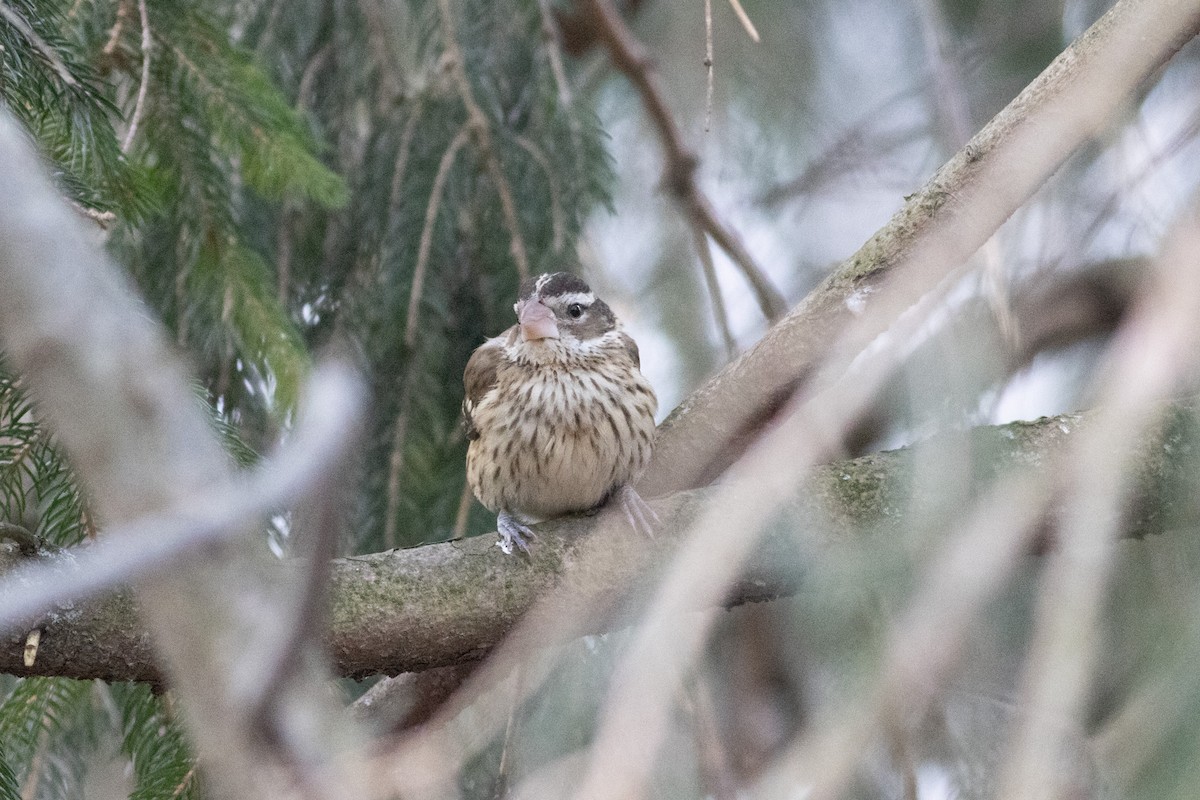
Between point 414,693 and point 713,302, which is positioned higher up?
point 713,302

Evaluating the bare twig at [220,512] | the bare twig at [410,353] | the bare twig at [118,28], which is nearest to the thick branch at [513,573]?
the bare twig at [410,353]

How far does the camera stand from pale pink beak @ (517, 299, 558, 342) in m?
3.05

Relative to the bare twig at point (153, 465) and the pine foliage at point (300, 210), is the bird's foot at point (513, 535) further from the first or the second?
the bare twig at point (153, 465)

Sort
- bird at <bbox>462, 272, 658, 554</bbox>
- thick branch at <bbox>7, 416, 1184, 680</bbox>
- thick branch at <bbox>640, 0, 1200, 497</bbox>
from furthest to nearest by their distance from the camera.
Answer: bird at <bbox>462, 272, 658, 554</bbox> → thick branch at <bbox>7, 416, 1184, 680</bbox> → thick branch at <bbox>640, 0, 1200, 497</bbox>

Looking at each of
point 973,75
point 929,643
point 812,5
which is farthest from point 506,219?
point 929,643

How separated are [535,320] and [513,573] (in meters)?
0.74

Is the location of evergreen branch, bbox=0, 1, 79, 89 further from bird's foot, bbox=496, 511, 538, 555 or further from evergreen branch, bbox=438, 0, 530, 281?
evergreen branch, bbox=438, 0, 530, 281

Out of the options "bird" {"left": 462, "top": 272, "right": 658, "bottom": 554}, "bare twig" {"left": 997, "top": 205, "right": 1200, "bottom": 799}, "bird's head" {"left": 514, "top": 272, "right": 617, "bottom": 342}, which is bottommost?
"bare twig" {"left": 997, "top": 205, "right": 1200, "bottom": 799}

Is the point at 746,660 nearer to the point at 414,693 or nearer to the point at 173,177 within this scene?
the point at 414,693

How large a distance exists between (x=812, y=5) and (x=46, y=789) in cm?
271

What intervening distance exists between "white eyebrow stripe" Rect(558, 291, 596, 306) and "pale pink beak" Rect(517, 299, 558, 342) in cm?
7

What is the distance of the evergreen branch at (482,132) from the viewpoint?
3160mm

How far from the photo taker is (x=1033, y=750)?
1.26m

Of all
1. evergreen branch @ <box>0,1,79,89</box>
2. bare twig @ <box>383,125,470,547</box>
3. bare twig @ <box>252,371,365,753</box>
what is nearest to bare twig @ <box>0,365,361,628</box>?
bare twig @ <box>252,371,365,753</box>
